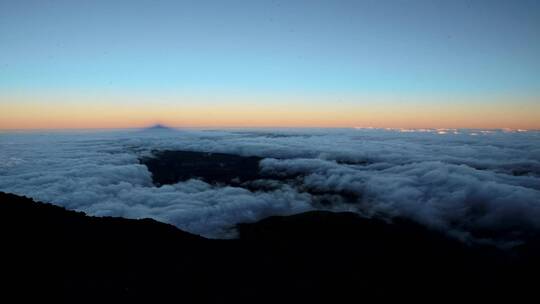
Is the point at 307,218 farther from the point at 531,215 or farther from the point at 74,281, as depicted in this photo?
the point at 74,281

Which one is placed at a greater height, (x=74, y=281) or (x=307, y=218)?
(x=74, y=281)

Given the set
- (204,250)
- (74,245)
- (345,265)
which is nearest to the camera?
(74,245)

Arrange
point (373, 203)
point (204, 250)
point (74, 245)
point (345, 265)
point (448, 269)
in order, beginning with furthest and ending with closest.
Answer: point (373, 203), point (448, 269), point (345, 265), point (204, 250), point (74, 245)

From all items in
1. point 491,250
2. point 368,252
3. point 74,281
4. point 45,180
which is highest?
point 74,281

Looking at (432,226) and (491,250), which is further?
(432,226)

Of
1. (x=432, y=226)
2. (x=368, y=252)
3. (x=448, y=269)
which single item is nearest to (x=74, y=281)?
(x=368, y=252)

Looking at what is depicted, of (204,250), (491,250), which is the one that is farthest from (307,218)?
(204,250)
